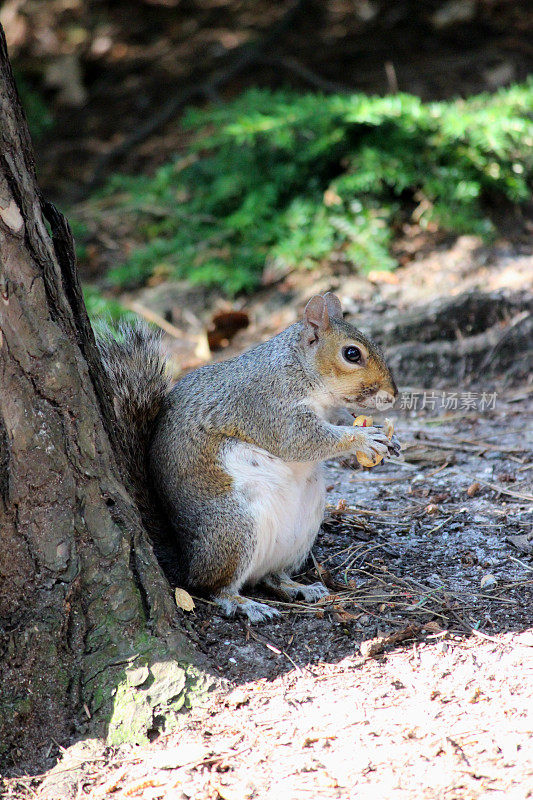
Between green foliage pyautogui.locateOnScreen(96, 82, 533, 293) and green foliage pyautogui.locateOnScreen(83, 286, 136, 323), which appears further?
green foliage pyautogui.locateOnScreen(96, 82, 533, 293)

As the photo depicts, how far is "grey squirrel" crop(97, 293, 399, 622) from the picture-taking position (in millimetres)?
2266

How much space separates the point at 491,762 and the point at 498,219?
3.66m

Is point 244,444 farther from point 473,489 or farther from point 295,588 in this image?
point 473,489

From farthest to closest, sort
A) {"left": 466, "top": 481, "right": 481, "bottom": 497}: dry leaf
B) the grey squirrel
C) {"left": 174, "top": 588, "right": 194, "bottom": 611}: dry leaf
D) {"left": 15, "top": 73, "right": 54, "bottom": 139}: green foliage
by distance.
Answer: {"left": 15, "top": 73, "right": 54, "bottom": 139}: green foliage < {"left": 466, "top": 481, "right": 481, "bottom": 497}: dry leaf < the grey squirrel < {"left": 174, "top": 588, "right": 194, "bottom": 611}: dry leaf

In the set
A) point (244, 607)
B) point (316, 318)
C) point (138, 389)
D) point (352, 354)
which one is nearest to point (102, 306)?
point (138, 389)

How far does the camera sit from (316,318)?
97.2 inches

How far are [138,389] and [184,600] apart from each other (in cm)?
66

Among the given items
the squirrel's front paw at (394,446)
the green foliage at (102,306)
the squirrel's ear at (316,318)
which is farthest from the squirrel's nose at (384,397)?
the green foliage at (102,306)

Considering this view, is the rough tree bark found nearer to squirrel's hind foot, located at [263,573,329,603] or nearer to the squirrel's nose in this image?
squirrel's hind foot, located at [263,573,329,603]

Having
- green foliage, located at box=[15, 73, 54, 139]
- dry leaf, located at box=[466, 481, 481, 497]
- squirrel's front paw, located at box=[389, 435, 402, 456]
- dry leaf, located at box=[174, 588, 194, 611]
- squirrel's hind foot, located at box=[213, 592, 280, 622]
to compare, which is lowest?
dry leaf, located at box=[466, 481, 481, 497]

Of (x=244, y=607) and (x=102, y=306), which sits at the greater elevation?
(x=102, y=306)

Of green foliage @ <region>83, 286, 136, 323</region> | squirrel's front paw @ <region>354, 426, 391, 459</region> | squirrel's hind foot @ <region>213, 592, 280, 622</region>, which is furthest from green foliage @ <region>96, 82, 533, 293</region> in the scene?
squirrel's hind foot @ <region>213, 592, 280, 622</region>

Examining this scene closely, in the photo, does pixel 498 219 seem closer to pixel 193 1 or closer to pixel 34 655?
pixel 34 655

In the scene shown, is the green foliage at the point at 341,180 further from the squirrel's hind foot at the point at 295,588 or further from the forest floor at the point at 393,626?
the squirrel's hind foot at the point at 295,588
